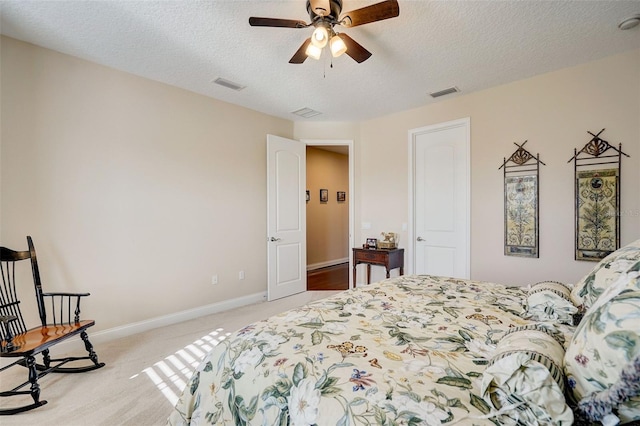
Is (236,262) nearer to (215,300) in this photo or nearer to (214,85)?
(215,300)

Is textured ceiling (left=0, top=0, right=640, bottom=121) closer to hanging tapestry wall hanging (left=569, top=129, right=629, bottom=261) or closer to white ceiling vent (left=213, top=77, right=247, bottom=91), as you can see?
white ceiling vent (left=213, top=77, right=247, bottom=91)

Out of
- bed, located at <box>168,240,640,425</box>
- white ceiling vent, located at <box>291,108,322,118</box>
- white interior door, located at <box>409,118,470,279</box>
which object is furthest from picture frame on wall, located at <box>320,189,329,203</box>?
bed, located at <box>168,240,640,425</box>

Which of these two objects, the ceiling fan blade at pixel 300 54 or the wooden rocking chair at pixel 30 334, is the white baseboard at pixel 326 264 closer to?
the wooden rocking chair at pixel 30 334

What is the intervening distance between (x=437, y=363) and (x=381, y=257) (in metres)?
3.00

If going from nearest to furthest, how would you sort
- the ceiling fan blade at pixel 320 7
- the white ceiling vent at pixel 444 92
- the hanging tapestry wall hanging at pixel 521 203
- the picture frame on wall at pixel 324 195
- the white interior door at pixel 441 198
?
the ceiling fan blade at pixel 320 7
the hanging tapestry wall hanging at pixel 521 203
the white ceiling vent at pixel 444 92
the white interior door at pixel 441 198
the picture frame on wall at pixel 324 195

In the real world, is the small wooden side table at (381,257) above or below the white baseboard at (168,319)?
above

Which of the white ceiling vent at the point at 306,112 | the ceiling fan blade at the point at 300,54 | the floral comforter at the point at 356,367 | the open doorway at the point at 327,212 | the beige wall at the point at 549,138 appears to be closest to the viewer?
the floral comforter at the point at 356,367

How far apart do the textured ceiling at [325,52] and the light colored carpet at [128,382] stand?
104 inches

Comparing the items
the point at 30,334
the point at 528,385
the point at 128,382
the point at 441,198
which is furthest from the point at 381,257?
the point at 30,334

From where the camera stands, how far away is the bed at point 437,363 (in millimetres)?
693

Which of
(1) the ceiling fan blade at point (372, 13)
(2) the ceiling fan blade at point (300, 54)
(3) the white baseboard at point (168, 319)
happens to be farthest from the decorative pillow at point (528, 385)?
(3) the white baseboard at point (168, 319)

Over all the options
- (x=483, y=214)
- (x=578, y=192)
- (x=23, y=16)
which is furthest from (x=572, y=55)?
(x=23, y=16)

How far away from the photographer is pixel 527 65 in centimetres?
286

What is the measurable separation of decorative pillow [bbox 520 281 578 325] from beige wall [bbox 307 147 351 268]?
5.17 m
